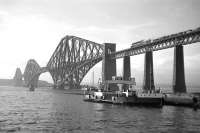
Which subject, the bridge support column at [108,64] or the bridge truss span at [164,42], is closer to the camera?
the bridge truss span at [164,42]

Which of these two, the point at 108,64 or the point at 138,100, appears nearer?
the point at 138,100

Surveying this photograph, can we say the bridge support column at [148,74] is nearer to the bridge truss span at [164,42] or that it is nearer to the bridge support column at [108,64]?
the bridge truss span at [164,42]

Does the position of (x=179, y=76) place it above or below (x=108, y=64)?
below

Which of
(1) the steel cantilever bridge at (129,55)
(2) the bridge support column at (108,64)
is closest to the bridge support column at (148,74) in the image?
(1) the steel cantilever bridge at (129,55)

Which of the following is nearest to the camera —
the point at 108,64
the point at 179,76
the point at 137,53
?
the point at 179,76

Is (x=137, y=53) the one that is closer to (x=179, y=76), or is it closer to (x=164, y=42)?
(x=164, y=42)

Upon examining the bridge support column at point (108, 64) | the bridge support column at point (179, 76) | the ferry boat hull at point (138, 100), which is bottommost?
the ferry boat hull at point (138, 100)

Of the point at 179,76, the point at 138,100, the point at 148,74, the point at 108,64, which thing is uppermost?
the point at 108,64

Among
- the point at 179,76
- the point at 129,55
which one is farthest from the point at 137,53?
the point at 179,76
